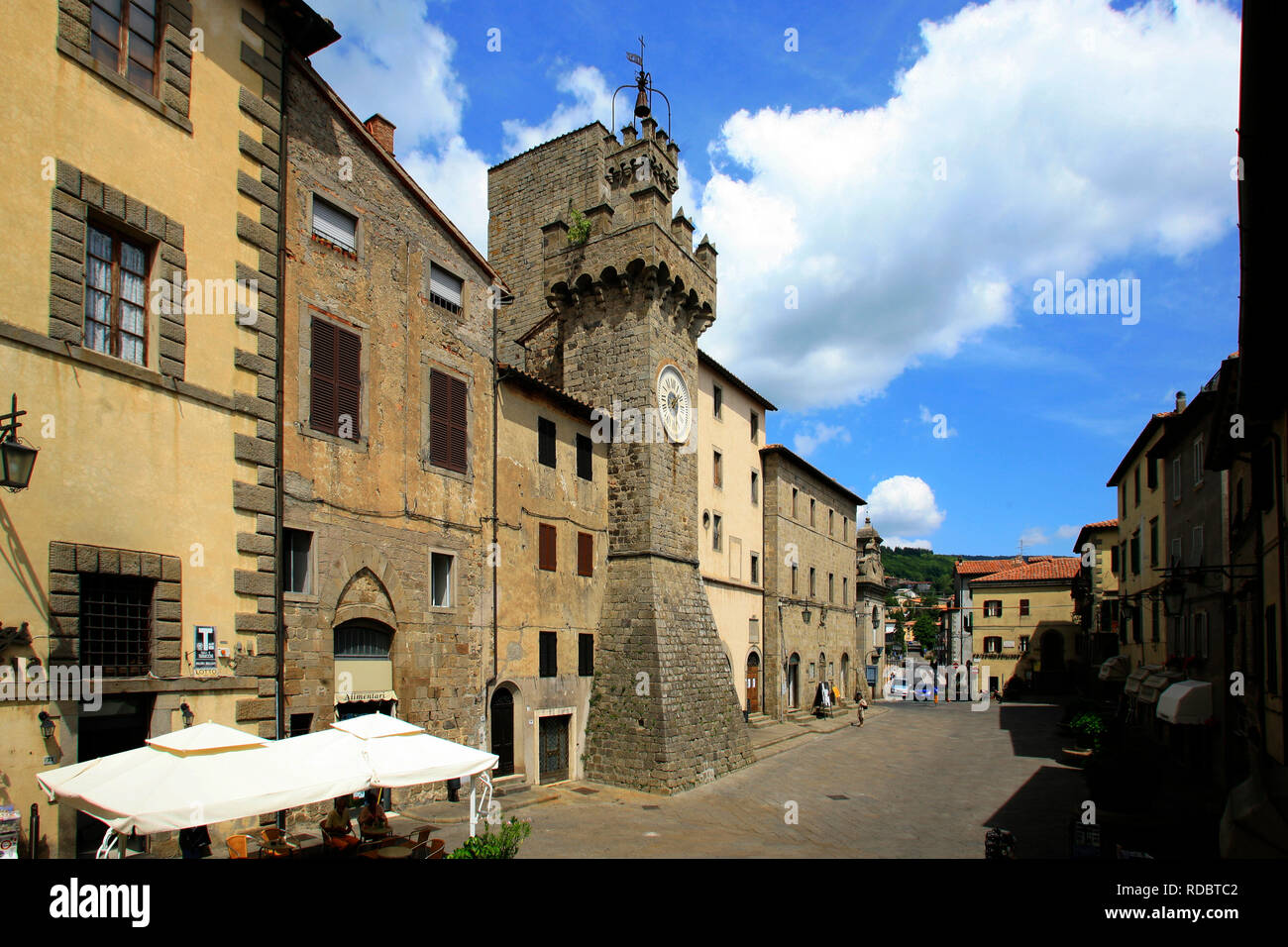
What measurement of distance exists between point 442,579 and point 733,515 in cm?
1707

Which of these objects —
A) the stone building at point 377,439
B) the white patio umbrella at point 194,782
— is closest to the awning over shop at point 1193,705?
the stone building at point 377,439

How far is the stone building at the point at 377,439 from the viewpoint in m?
13.7

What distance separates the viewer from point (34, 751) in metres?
8.63

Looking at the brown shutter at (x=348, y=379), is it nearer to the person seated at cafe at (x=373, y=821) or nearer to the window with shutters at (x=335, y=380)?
the window with shutters at (x=335, y=380)

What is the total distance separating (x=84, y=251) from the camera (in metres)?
9.62

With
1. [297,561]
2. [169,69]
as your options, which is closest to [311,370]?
[297,561]

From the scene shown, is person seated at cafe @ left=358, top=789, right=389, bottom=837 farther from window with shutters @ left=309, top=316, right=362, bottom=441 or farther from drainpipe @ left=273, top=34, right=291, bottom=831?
window with shutters @ left=309, top=316, right=362, bottom=441

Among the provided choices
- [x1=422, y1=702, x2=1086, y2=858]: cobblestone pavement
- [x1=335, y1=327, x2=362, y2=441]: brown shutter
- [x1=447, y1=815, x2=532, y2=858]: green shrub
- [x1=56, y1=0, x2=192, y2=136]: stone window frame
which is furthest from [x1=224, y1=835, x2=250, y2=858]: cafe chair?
[x1=56, y1=0, x2=192, y2=136]: stone window frame

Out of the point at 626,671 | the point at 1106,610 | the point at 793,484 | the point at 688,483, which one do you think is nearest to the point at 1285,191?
the point at 626,671

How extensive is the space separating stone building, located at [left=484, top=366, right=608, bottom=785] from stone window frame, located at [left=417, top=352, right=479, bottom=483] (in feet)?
3.76

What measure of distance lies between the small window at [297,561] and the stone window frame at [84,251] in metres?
3.69

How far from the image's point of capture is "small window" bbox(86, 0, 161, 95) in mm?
10057

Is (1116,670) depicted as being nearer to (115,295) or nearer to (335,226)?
(335,226)

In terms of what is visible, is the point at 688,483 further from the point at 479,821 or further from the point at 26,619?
the point at 26,619
